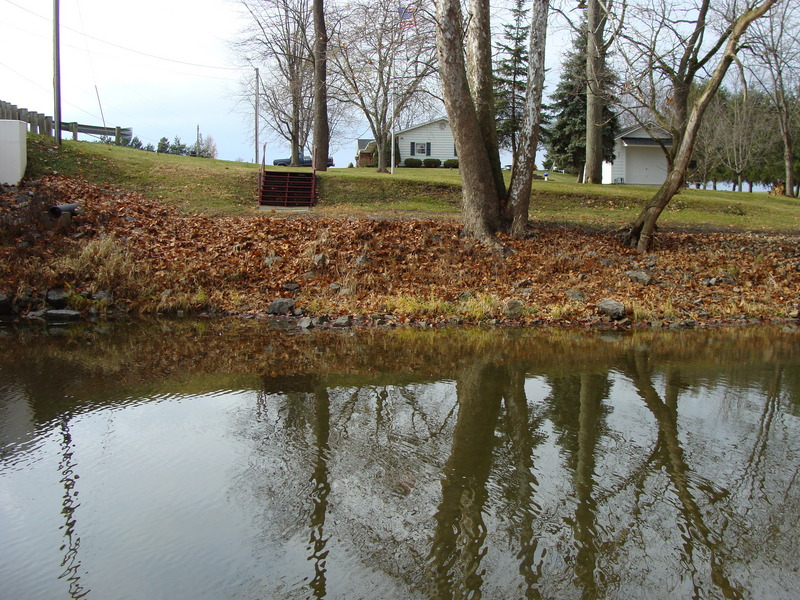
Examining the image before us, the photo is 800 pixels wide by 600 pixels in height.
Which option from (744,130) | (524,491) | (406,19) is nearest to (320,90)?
(406,19)

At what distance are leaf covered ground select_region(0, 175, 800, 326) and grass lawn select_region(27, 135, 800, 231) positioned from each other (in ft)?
9.17

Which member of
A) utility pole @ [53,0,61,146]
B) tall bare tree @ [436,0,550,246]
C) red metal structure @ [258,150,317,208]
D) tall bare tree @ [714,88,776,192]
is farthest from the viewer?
tall bare tree @ [714,88,776,192]

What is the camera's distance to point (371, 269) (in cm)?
1452

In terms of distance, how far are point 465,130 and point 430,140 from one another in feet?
139

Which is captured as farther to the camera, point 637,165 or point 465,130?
point 637,165

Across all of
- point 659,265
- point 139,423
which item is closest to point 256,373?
point 139,423

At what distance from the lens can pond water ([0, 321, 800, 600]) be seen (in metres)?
3.56

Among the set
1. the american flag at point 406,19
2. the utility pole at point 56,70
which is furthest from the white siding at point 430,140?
the american flag at point 406,19

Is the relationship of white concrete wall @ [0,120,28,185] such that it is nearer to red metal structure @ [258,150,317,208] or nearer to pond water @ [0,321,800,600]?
red metal structure @ [258,150,317,208]

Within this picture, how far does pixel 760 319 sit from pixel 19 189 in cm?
1811

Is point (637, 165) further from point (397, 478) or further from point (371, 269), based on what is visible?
point (397, 478)

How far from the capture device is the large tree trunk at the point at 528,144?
15.8 m

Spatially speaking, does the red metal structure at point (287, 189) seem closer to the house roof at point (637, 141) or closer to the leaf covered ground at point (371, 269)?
the leaf covered ground at point (371, 269)

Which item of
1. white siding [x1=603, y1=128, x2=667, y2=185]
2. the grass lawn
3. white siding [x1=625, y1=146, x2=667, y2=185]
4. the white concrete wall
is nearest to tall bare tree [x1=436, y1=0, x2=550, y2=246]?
the grass lawn
